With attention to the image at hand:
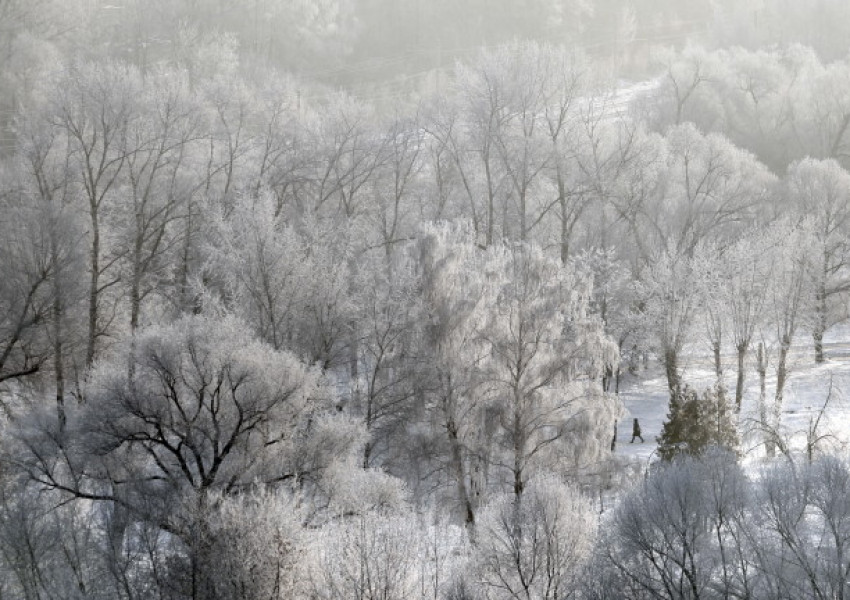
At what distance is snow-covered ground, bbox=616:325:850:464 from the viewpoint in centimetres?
2939

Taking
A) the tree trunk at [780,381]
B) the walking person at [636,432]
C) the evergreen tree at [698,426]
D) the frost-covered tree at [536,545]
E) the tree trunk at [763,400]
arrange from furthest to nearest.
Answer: the walking person at [636,432] < the tree trunk at [780,381] < the tree trunk at [763,400] < the evergreen tree at [698,426] < the frost-covered tree at [536,545]

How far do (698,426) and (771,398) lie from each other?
9293 millimetres

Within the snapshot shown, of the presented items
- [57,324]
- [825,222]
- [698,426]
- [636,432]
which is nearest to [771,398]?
[636,432]

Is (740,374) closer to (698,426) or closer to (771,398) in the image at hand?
(771,398)

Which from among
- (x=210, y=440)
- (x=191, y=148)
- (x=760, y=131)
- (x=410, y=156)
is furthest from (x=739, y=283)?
(x=760, y=131)

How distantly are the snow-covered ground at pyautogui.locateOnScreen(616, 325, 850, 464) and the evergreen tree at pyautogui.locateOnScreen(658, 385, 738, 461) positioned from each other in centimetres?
164

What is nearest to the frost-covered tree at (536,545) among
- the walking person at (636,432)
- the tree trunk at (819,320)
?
the walking person at (636,432)

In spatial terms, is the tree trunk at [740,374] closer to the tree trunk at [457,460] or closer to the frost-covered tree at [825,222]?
the frost-covered tree at [825,222]

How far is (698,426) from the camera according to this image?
987 inches

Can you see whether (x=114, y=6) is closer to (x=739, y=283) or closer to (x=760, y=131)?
(x=760, y=131)

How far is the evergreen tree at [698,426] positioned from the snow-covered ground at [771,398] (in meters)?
1.64

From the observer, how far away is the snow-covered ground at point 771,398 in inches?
1157

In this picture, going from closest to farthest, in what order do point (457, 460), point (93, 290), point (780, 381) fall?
point (457, 460) < point (93, 290) < point (780, 381)

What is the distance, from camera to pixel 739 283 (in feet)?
104
